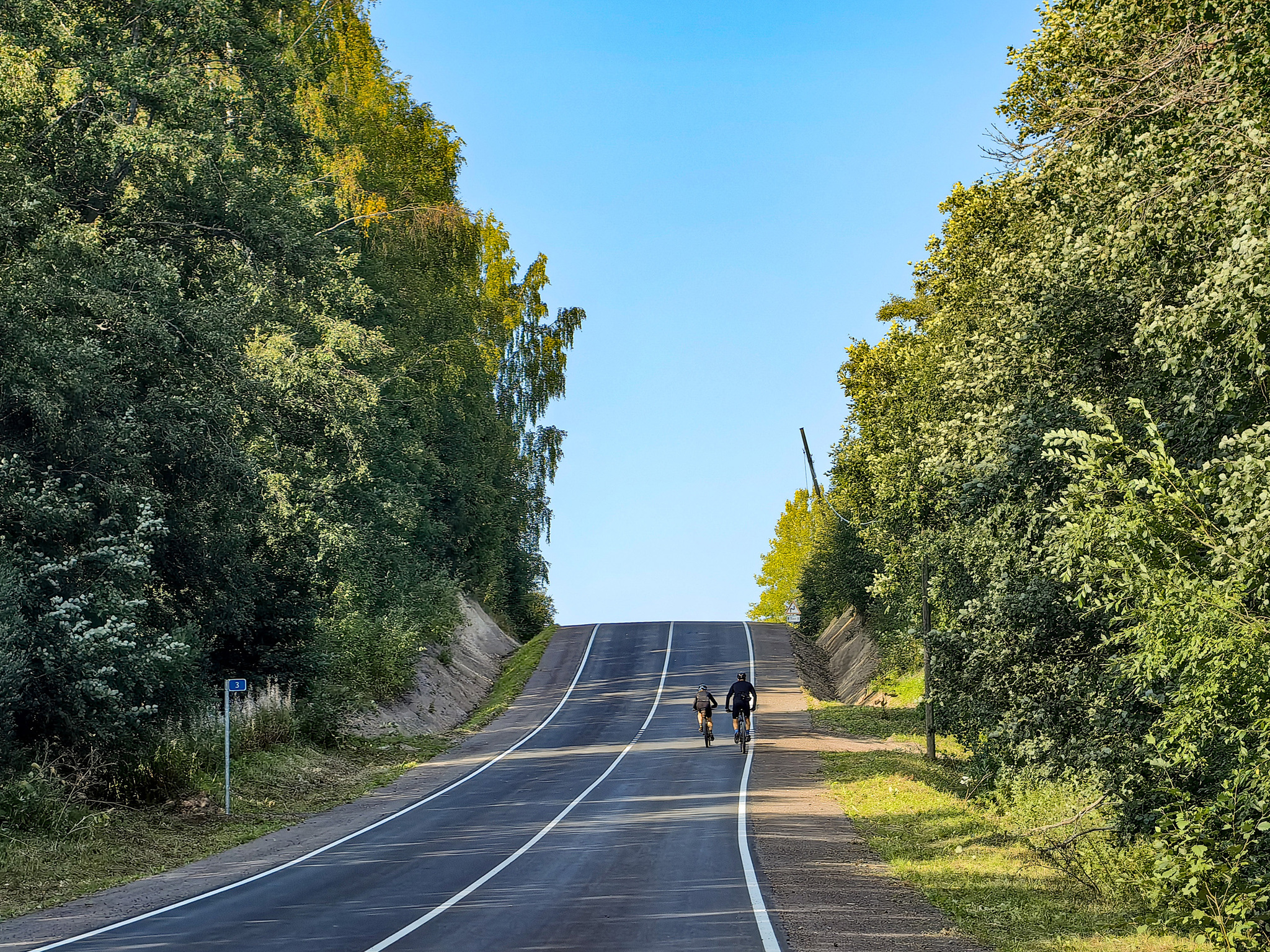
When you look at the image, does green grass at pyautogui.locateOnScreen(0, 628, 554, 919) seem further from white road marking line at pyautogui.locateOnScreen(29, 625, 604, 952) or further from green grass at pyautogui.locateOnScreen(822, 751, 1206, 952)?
green grass at pyautogui.locateOnScreen(822, 751, 1206, 952)

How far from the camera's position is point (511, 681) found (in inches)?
1756

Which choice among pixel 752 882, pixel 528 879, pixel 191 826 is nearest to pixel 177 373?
pixel 191 826

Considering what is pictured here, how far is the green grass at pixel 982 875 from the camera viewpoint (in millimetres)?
10117

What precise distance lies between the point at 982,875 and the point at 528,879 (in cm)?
541

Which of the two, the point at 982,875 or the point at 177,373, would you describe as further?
the point at 177,373

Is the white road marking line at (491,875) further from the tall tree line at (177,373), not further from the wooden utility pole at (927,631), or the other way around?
Answer: the wooden utility pole at (927,631)

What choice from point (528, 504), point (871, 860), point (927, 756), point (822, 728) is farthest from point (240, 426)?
point (528, 504)

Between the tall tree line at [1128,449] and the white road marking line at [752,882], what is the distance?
10.9ft

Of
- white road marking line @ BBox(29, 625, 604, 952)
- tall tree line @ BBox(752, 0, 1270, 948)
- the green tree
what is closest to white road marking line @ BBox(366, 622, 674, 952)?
white road marking line @ BBox(29, 625, 604, 952)

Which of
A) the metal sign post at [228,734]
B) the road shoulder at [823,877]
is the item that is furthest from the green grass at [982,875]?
the metal sign post at [228,734]

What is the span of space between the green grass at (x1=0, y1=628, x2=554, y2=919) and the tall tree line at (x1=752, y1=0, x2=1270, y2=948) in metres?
11.9

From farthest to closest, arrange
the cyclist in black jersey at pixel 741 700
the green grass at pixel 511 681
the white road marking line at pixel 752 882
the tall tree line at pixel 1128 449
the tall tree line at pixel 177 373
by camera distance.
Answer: the green grass at pixel 511 681
the cyclist in black jersey at pixel 741 700
the tall tree line at pixel 177 373
the white road marking line at pixel 752 882
the tall tree line at pixel 1128 449

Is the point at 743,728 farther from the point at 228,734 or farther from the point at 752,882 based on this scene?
the point at 752,882

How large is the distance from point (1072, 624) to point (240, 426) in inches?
592
